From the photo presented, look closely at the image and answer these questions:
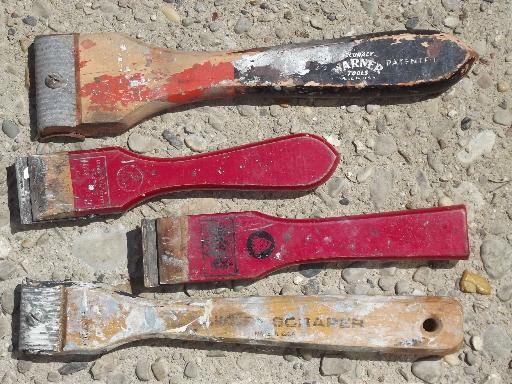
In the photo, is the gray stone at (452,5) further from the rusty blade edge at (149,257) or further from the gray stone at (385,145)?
the rusty blade edge at (149,257)

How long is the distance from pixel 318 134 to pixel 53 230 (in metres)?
0.74

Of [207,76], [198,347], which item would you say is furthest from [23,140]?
[198,347]

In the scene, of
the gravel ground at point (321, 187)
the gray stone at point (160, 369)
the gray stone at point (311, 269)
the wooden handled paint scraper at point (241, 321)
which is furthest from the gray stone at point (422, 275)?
the gray stone at point (160, 369)

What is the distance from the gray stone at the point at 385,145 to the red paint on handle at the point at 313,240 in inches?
8.3

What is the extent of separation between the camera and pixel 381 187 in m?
2.10

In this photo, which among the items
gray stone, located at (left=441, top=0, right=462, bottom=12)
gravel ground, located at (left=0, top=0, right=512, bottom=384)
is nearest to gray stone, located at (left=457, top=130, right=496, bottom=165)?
gravel ground, located at (left=0, top=0, right=512, bottom=384)

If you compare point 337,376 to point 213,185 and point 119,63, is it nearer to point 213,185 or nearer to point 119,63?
point 213,185

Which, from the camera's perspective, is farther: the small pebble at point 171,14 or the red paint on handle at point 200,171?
the small pebble at point 171,14

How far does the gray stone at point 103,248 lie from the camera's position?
2.11 m

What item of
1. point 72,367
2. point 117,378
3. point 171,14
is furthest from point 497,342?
point 171,14

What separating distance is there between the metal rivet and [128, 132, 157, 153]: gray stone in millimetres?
227

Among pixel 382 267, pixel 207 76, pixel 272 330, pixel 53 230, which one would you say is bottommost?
pixel 272 330

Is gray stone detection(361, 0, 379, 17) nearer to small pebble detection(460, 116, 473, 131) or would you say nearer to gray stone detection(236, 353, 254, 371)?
small pebble detection(460, 116, 473, 131)

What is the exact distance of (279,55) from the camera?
2.02 metres
